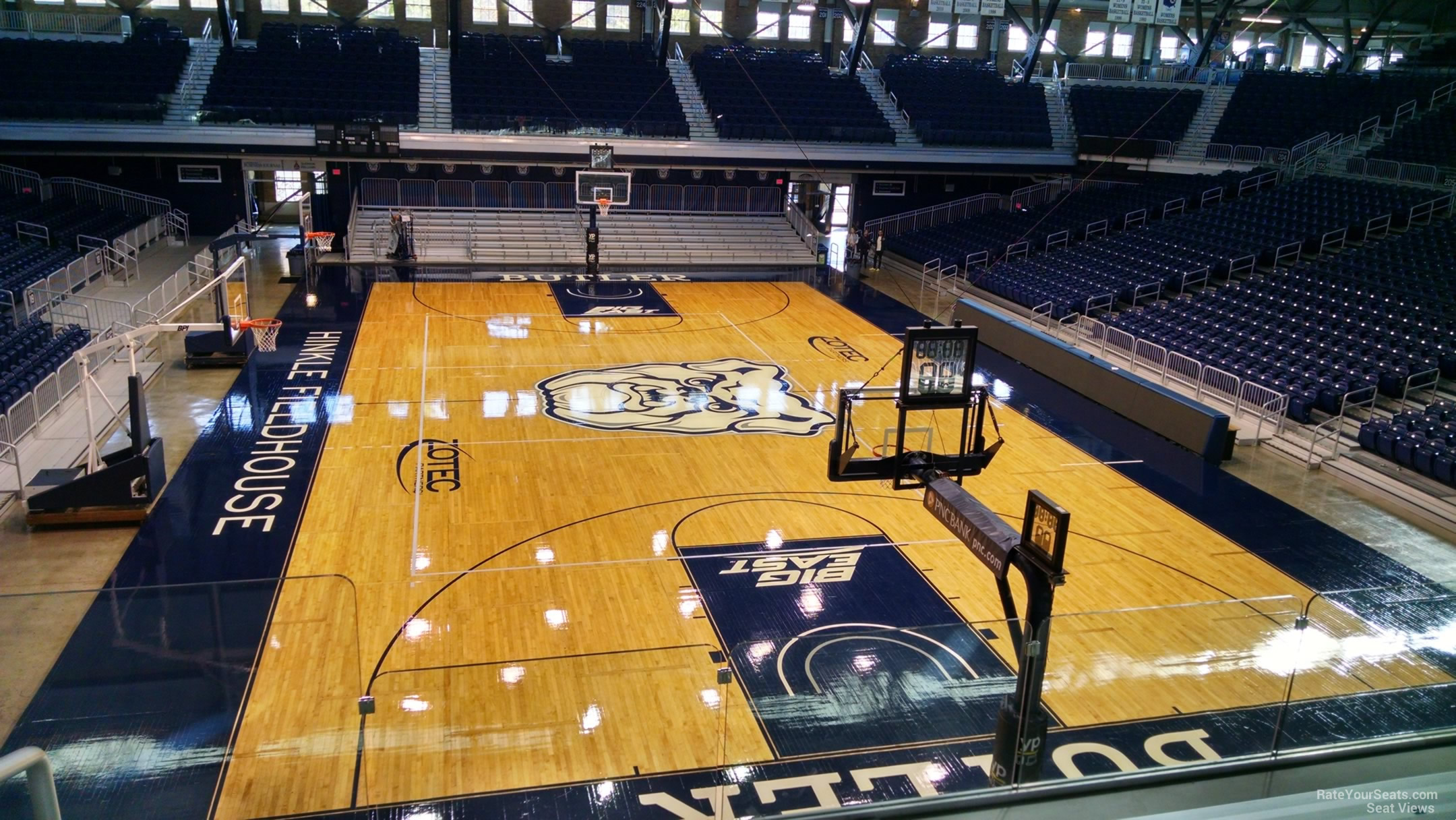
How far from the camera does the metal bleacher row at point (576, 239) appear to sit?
29.5 metres

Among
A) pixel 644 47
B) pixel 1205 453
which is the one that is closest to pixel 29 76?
pixel 644 47

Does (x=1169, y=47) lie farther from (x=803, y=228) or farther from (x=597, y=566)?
(x=597, y=566)

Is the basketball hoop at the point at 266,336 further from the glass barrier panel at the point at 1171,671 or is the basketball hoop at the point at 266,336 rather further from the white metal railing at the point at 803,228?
the white metal railing at the point at 803,228

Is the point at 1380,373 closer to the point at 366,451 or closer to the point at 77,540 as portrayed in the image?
the point at 366,451

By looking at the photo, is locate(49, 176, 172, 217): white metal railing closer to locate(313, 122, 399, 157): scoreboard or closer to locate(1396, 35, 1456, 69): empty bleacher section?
locate(313, 122, 399, 157): scoreboard

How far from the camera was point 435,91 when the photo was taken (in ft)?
104

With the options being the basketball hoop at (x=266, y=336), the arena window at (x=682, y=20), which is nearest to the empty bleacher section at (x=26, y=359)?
the basketball hoop at (x=266, y=336)

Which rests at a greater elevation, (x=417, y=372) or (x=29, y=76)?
(x=29, y=76)

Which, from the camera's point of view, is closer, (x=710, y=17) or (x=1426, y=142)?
(x=1426, y=142)

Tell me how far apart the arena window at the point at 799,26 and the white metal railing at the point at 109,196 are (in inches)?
820

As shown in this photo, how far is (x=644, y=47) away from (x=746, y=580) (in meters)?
27.4

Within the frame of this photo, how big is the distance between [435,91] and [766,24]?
1186 cm

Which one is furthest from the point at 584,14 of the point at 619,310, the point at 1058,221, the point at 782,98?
the point at 1058,221

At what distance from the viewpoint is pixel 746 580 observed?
11.5m
